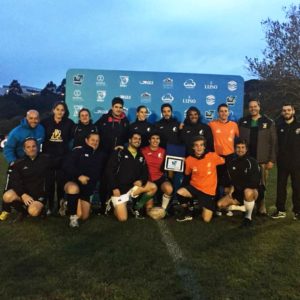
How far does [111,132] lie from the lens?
26.3 feet

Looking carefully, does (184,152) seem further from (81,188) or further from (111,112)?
(81,188)

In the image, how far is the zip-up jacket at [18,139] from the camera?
278 inches

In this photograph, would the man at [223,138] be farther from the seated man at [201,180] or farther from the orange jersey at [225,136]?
the seated man at [201,180]

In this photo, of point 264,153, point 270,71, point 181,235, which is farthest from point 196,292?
point 270,71

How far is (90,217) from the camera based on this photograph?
739 centimetres

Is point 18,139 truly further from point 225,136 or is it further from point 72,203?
point 225,136

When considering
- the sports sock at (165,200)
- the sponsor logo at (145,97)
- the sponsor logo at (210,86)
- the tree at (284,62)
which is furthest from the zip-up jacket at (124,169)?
the tree at (284,62)

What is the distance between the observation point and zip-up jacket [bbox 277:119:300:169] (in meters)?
7.32

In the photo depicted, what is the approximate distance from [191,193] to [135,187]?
0.98m

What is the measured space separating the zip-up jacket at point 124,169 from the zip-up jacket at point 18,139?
1.35 metres

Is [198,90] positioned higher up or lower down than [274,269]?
higher up

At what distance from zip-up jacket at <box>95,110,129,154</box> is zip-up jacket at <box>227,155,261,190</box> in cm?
213

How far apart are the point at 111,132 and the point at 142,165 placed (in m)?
1.04

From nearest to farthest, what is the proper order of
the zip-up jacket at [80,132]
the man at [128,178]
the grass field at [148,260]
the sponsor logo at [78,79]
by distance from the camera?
the grass field at [148,260], the man at [128,178], the zip-up jacket at [80,132], the sponsor logo at [78,79]
